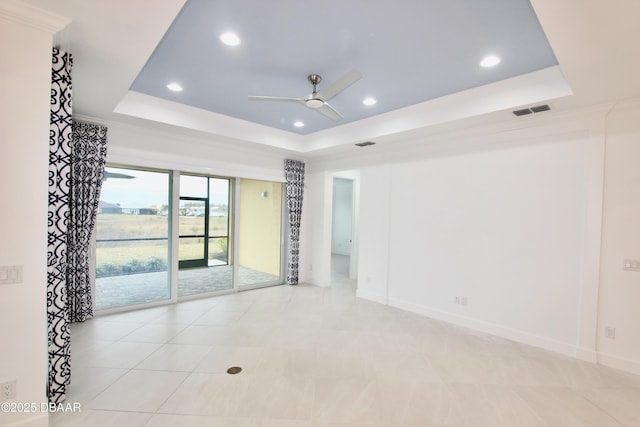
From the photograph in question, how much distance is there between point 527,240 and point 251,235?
4.88 meters

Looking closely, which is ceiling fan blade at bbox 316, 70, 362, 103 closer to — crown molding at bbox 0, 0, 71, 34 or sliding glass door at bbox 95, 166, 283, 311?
crown molding at bbox 0, 0, 71, 34

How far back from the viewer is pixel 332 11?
2117mm

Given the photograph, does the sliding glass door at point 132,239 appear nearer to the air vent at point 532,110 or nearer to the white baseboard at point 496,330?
the white baseboard at point 496,330

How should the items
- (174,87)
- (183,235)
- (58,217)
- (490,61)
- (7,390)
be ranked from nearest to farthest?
(7,390)
(58,217)
(490,61)
(174,87)
(183,235)

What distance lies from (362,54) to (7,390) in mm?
3588

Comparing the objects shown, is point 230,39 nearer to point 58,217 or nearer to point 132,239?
point 58,217

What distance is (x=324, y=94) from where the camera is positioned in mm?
2824

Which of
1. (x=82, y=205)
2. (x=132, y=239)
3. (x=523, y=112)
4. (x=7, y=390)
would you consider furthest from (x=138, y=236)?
(x=523, y=112)

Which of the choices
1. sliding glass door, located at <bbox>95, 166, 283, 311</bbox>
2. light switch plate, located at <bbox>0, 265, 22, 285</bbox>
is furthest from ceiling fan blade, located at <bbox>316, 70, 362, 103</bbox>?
sliding glass door, located at <bbox>95, 166, 283, 311</bbox>

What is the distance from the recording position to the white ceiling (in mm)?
1948

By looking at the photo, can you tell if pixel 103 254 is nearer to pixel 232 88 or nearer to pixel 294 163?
pixel 232 88

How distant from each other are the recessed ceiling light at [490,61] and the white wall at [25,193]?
133 inches

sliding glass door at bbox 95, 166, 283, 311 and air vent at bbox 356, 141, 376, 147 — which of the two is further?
air vent at bbox 356, 141, 376, 147

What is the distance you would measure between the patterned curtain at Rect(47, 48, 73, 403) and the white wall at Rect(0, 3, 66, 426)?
0.24 metres
